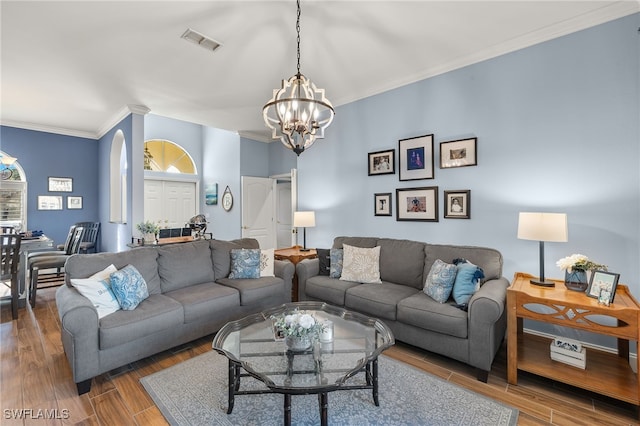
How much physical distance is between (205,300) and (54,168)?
5.85m

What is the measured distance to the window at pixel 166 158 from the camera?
22.5 feet

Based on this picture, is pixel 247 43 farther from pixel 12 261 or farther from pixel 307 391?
pixel 12 261

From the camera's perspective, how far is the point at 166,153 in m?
7.12

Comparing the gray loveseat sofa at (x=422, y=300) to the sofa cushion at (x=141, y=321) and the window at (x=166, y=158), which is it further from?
the window at (x=166, y=158)

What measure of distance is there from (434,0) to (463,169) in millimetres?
1720

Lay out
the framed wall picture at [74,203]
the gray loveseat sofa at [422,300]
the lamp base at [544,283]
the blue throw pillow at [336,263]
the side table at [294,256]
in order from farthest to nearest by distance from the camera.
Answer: the framed wall picture at [74,203], the side table at [294,256], the blue throw pillow at [336,263], the lamp base at [544,283], the gray loveseat sofa at [422,300]

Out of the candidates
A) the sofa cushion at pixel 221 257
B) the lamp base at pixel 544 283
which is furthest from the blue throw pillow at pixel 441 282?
the sofa cushion at pixel 221 257

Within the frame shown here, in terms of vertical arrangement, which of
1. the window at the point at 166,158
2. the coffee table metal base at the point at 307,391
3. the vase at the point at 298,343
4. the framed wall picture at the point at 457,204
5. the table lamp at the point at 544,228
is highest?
the window at the point at 166,158

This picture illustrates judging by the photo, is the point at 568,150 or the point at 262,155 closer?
the point at 568,150

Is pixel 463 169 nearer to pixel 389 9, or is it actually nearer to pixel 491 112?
pixel 491 112

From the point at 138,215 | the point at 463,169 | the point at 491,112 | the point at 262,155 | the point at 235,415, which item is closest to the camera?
the point at 235,415

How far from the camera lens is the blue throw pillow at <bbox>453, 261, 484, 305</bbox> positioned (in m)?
2.43

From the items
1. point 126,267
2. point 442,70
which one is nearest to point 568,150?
point 442,70

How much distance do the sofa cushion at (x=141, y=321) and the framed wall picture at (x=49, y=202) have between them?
5278 mm
